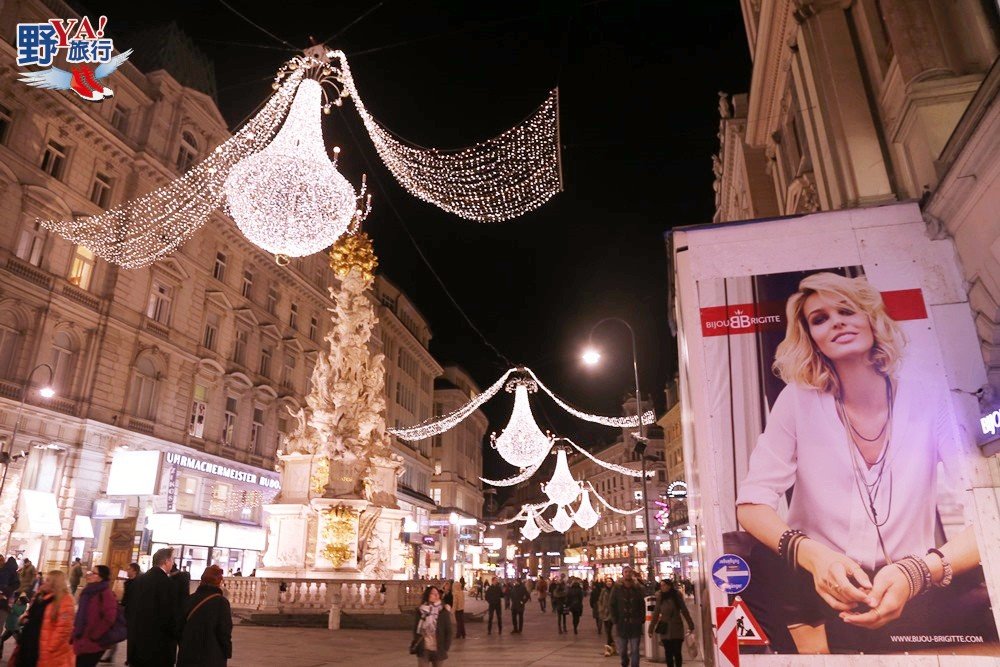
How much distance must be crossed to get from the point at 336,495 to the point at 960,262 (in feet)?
66.5

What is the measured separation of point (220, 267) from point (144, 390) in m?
9.38

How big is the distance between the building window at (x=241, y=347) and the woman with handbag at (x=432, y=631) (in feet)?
106

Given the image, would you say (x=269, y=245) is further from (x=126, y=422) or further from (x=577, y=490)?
(x=577, y=490)

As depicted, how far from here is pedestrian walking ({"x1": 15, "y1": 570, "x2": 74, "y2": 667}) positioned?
270 inches

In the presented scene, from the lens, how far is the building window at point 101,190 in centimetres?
2941

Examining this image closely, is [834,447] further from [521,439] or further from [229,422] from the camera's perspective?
[229,422]

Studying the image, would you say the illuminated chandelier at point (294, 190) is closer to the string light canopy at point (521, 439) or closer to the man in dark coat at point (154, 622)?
the man in dark coat at point (154, 622)

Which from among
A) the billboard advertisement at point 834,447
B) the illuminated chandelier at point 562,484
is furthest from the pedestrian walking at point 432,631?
the illuminated chandelier at point 562,484

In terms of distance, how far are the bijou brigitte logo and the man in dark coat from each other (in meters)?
6.68

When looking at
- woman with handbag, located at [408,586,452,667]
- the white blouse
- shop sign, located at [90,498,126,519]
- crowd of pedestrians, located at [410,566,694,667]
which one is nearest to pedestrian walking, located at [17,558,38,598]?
shop sign, located at [90,498,126,519]

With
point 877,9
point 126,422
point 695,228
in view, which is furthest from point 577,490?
point 695,228

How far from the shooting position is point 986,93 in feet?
20.3

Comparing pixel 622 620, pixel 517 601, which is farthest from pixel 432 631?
pixel 517 601

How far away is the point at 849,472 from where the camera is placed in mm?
5457
